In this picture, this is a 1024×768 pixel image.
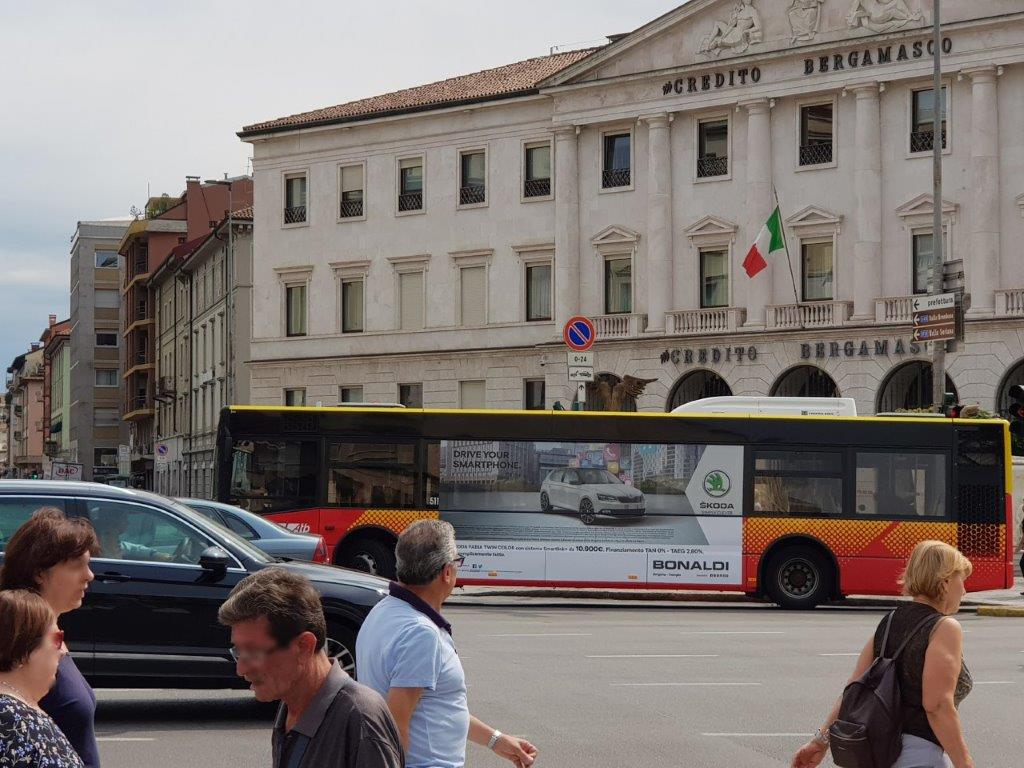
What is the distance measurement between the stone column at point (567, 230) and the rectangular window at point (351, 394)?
886 centimetres

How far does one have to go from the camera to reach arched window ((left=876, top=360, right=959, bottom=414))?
155ft

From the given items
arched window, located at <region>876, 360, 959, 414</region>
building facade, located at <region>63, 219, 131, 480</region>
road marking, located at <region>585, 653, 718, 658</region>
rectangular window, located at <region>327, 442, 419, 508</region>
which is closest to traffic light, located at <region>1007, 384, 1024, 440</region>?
road marking, located at <region>585, 653, 718, 658</region>

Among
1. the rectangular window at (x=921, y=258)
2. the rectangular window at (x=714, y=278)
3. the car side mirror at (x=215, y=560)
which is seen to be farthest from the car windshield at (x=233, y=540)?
the rectangular window at (x=714, y=278)

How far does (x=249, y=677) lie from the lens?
413 centimetres

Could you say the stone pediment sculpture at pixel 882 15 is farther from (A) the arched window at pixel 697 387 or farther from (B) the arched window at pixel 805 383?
(A) the arched window at pixel 697 387

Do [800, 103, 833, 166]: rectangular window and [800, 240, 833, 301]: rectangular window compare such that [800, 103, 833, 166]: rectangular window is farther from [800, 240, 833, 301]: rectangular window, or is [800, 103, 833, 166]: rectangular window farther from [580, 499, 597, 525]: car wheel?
[580, 499, 597, 525]: car wheel

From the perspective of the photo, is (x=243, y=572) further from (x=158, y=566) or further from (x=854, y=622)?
(x=854, y=622)

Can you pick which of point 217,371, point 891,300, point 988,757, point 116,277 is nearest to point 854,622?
point 988,757

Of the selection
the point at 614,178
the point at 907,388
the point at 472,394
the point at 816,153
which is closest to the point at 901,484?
the point at 907,388

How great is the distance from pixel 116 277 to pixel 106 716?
404 feet

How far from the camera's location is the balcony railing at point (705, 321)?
1967 inches

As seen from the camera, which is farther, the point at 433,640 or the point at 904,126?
the point at 904,126

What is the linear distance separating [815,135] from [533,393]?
40.7 feet

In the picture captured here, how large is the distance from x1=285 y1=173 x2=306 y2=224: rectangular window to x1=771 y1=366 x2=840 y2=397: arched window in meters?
19.7
